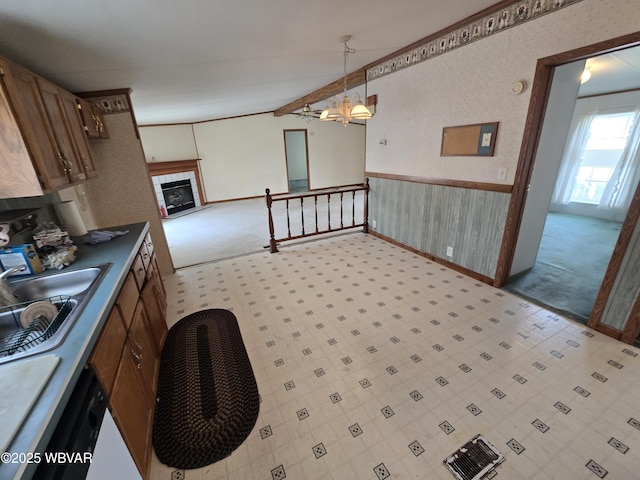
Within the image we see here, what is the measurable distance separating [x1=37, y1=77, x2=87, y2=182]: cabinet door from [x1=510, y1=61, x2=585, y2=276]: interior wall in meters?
3.90

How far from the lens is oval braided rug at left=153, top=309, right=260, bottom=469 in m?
1.50

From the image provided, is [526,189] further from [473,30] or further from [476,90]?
[473,30]

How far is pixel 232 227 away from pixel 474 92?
4718mm

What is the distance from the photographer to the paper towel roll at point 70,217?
2.24 metres

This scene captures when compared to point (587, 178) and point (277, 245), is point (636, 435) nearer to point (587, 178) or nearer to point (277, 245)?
point (277, 245)

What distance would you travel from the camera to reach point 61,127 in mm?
2008

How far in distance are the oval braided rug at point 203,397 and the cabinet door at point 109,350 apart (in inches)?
25.1

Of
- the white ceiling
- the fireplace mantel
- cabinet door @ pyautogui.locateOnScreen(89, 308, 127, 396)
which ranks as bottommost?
cabinet door @ pyautogui.locateOnScreen(89, 308, 127, 396)

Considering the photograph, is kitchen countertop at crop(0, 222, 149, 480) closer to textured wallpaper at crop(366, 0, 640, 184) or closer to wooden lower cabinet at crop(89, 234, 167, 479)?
wooden lower cabinet at crop(89, 234, 167, 479)

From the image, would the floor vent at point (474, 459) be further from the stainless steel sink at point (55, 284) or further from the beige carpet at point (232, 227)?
the beige carpet at point (232, 227)

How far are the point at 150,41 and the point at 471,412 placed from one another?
331cm

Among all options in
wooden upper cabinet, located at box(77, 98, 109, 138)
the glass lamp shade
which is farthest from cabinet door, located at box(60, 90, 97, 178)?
the glass lamp shade

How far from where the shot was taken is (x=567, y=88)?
252cm

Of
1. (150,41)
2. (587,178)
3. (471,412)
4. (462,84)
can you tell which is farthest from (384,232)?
(587,178)
